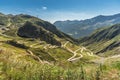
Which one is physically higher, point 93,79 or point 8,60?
point 8,60

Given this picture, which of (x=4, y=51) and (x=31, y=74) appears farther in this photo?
(x=4, y=51)

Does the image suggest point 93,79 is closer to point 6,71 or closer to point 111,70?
point 111,70

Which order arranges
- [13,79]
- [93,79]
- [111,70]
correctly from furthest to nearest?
[111,70] < [93,79] < [13,79]

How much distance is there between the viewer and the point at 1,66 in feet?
38.0

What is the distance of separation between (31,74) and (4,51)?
213 centimetres

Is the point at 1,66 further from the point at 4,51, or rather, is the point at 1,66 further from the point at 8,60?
the point at 4,51

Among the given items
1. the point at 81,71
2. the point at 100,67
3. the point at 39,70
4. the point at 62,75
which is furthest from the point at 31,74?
the point at 100,67

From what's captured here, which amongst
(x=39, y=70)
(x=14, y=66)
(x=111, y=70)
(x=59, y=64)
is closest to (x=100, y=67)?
(x=111, y=70)

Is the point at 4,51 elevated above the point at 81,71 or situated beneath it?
elevated above

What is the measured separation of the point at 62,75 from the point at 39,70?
96 centimetres

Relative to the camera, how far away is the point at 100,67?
12.7 meters

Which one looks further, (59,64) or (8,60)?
(59,64)

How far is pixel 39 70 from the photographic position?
11.7m

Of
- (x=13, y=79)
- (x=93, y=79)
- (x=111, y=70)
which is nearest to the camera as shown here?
(x=13, y=79)
